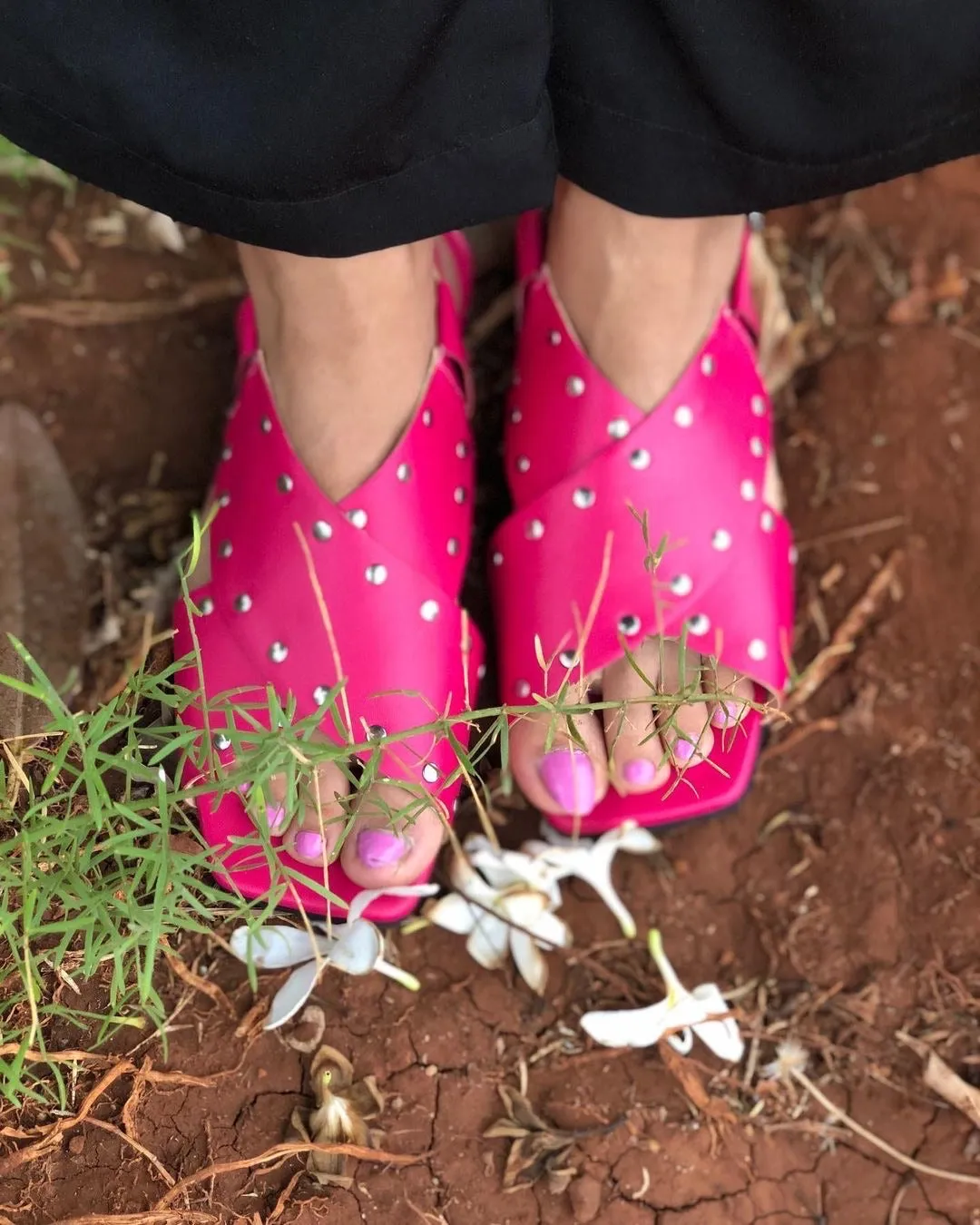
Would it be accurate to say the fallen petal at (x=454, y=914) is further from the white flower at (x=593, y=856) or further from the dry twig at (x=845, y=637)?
the dry twig at (x=845, y=637)

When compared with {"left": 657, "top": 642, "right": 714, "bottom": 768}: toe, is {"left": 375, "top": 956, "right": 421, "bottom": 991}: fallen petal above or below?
below

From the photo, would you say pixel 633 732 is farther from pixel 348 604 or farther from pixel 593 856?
pixel 348 604

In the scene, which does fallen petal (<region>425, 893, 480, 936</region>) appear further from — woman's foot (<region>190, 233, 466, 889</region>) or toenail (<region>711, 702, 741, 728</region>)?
toenail (<region>711, 702, 741, 728</region>)

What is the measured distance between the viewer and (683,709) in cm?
85

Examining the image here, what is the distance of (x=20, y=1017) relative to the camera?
2.23 ft

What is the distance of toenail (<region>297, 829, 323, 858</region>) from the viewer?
31.0 inches

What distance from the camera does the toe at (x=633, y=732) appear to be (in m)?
0.85

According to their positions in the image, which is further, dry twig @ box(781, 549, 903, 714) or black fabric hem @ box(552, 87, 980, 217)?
dry twig @ box(781, 549, 903, 714)

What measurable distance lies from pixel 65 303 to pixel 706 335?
68 centimetres

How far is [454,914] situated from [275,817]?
0.20 metres

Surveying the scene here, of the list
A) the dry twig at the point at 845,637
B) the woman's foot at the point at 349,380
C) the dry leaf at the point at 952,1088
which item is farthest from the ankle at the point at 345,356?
the dry leaf at the point at 952,1088

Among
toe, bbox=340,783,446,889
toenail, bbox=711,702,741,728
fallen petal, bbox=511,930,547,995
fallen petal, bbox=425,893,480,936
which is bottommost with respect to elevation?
fallen petal, bbox=511,930,547,995

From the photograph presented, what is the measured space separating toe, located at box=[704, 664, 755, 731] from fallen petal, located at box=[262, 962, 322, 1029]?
33 centimetres

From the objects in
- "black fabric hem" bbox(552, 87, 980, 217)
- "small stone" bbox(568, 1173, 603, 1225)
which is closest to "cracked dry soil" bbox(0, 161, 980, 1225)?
"small stone" bbox(568, 1173, 603, 1225)
